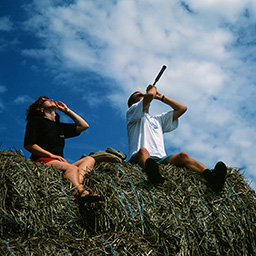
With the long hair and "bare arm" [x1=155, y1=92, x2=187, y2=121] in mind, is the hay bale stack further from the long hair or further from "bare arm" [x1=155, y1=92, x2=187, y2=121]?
"bare arm" [x1=155, y1=92, x2=187, y2=121]

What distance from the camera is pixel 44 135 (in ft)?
15.2

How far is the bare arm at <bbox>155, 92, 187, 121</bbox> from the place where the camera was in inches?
215

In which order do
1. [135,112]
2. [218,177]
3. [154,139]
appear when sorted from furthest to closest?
[135,112], [154,139], [218,177]

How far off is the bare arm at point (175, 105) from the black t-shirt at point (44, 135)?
153 cm

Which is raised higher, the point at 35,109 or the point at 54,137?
the point at 35,109

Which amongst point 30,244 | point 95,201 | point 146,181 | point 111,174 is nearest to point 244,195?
point 146,181

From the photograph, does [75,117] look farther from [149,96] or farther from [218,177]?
[218,177]

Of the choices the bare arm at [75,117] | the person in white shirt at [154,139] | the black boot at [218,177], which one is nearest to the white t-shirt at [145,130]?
the person in white shirt at [154,139]

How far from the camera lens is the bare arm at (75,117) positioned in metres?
5.22

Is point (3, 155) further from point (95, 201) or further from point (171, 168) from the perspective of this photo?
point (171, 168)

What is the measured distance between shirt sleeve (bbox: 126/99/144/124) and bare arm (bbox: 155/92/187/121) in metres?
0.38

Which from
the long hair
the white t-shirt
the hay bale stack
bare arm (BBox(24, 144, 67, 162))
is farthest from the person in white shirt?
the long hair

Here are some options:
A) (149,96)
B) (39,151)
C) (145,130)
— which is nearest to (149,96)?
(149,96)

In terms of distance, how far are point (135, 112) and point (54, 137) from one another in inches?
46.0
